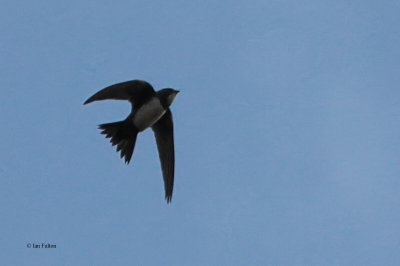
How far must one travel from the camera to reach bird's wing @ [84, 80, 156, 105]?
39.7 feet

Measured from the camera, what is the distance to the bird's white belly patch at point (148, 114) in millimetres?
12109

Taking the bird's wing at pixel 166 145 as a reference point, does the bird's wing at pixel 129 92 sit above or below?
above

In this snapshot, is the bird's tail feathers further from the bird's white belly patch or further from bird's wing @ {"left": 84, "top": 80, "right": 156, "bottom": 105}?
bird's wing @ {"left": 84, "top": 80, "right": 156, "bottom": 105}

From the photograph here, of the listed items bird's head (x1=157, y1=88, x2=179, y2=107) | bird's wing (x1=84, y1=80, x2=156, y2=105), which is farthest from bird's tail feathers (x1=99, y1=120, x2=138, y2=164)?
bird's head (x1=157, y1=88, x2=179, y2=107)

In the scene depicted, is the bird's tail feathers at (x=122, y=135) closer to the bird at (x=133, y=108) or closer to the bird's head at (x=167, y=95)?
the bird at (x=133, y=108)

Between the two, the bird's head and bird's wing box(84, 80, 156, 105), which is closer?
bird's wing box(84, 80, 156, 105)

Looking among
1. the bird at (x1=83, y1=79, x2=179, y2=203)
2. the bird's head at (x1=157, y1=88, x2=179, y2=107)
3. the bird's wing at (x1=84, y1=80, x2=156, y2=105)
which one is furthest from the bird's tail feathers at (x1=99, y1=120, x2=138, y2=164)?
the bird's head at (x1=157, y1=88, x2=179, y2=107)

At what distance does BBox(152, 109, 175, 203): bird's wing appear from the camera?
12.7 meters

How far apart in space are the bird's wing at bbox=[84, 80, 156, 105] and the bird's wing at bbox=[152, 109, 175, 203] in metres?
Result: 0.54

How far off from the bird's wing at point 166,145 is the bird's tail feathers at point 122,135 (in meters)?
0.67

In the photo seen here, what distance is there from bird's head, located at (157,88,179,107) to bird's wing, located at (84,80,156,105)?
0.45 feet

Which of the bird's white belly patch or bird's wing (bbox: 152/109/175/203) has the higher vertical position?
the bird's white belly patch

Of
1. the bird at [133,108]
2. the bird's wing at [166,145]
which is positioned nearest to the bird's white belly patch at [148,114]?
the bird at [133,108]

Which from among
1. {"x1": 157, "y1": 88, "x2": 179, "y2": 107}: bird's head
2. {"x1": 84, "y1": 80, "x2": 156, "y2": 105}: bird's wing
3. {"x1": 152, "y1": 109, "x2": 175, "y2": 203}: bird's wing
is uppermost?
{"x1": 84, "y1": 80, "x2": 156, "y2": 105}: bird's wing
